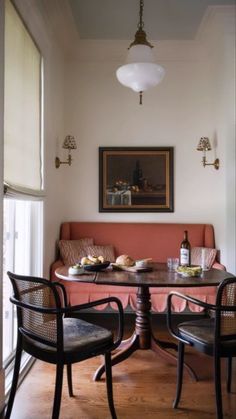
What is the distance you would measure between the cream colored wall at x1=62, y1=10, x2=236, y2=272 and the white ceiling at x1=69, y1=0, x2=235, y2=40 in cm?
25

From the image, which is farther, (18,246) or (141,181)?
(141,181)

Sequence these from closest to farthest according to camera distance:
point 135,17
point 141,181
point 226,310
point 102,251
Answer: point 226,310 → point 135,17 → point 102,251 → point 141,181

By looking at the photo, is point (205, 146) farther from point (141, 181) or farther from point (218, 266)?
point (218, 266)

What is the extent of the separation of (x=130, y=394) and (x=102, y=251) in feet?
5.83

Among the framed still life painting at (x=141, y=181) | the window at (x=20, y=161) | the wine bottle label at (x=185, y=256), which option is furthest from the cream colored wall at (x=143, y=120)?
the wine bottle label at (x=185, y=256)

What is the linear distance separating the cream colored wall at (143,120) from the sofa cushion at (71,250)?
514mm

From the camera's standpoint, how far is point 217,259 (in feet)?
12.3

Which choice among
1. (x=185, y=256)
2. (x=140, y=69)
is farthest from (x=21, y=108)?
(x=185, y=256)

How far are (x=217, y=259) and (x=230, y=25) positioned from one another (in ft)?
8.07

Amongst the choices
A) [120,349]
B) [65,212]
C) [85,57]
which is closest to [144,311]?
[120,349]

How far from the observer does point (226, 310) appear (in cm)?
182

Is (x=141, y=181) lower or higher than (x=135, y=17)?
lower

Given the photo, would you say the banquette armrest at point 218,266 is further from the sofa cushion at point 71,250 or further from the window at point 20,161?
the window at point 20,161

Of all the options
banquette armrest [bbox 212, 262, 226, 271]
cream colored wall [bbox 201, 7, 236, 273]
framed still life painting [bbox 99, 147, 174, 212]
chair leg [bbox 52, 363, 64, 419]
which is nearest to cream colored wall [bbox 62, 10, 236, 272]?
framed still life painting [bbox 99, 147, 174, 212]
